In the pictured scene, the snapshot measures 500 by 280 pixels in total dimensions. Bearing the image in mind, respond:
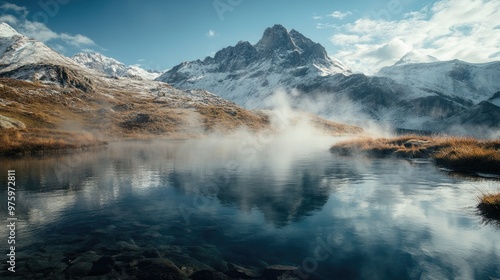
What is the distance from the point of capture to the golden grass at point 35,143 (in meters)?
52.8

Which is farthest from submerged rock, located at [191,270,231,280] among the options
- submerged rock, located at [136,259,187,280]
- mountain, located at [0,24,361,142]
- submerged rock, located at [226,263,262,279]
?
mountain, located at [0,24,361,142]

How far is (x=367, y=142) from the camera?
6288cm

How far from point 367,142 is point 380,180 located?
33.8m

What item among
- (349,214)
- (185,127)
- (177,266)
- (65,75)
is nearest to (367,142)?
(349,214)

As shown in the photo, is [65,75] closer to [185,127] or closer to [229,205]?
[185,127]

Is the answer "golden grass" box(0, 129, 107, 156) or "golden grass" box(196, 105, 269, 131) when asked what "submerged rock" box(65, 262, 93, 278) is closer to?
"golden grass" box(0, 129, 107, 156)

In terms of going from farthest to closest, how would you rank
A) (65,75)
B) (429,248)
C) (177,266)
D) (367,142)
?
(65,75), (367,142), (429,248), (177,266)

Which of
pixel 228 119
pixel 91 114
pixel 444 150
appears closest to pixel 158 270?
pixel 444 150

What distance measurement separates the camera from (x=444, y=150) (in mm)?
43281

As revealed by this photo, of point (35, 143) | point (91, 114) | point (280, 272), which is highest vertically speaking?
point (91, 114)

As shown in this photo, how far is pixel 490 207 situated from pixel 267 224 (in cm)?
1310

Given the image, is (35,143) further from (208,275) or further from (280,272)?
(280,272)

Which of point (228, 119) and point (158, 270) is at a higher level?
point (228, 119)

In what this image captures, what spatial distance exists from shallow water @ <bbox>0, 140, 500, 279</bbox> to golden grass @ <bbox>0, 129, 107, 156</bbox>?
993 inches
